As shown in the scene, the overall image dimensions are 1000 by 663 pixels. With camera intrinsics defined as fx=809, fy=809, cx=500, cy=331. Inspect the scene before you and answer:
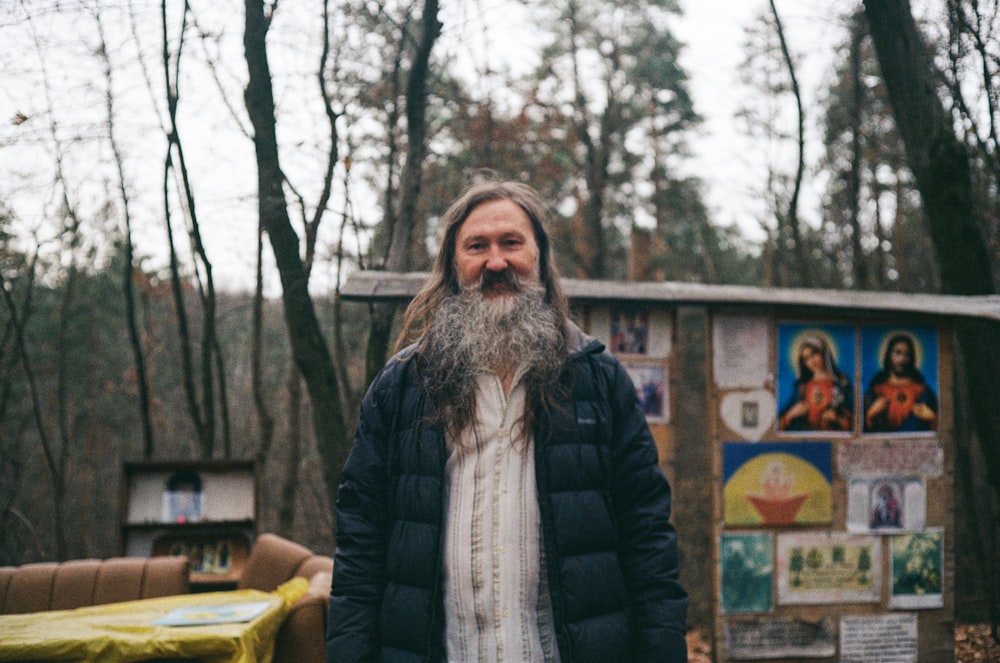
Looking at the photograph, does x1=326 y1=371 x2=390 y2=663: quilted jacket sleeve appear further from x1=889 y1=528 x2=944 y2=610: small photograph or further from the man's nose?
x1=889 y1=528 x2=944 y2=610: small photograph

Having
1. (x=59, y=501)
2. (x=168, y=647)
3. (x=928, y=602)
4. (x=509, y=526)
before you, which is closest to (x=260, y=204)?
(x=168, y=647)

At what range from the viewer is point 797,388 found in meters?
4.28

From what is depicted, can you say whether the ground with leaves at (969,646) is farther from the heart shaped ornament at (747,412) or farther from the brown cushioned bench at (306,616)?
the brown cushioned bench at (306,616)

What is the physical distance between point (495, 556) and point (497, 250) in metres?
0.87

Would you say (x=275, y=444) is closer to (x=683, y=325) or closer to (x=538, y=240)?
(x=683, y=325)

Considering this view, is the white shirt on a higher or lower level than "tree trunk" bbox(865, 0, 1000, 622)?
lower

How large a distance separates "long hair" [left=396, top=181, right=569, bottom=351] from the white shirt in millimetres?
510

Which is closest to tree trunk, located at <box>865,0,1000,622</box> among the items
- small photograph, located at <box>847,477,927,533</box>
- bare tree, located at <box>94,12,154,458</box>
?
small photograph, located at <box>847,477,927,533</box>

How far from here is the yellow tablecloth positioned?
2975mm

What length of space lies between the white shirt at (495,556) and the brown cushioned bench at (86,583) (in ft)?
10.6

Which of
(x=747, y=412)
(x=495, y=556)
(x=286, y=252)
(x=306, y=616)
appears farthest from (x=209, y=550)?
(x=495, y=556)

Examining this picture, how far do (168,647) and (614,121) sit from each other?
48.2 ft

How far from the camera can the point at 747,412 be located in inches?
167

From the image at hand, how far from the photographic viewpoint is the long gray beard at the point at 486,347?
2182mm
